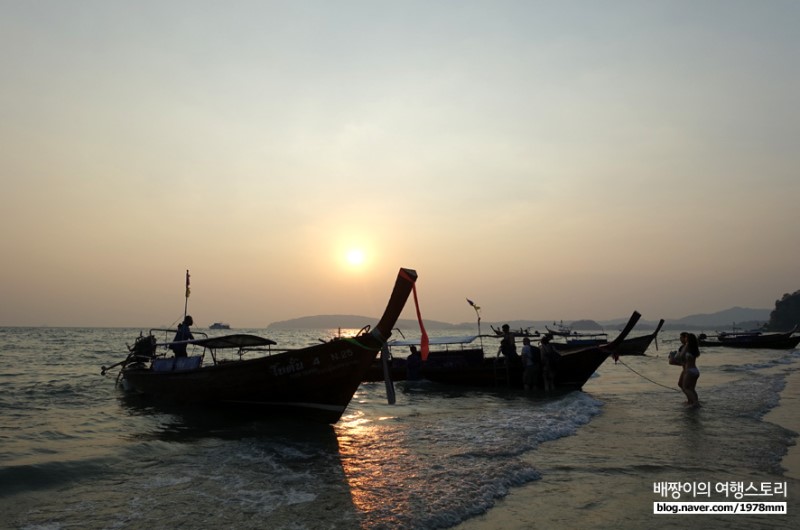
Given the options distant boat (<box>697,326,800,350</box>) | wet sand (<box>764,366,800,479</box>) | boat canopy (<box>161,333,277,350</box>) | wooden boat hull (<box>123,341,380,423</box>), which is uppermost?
boat canopy (<box>161,333,277,350</box>)

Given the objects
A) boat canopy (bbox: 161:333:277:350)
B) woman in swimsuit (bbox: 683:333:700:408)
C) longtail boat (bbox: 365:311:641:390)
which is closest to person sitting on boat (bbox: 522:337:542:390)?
longtail boat (bbox: 365:311:641:390)

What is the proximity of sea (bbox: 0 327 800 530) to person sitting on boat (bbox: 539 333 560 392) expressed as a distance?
124 inches

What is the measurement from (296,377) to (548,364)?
38.9 ft

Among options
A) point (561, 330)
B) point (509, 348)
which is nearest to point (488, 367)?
point (509, 348)

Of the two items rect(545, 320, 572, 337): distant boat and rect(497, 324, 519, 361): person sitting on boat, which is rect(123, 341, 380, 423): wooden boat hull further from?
rect(545, 320, 572, 337): distant boat

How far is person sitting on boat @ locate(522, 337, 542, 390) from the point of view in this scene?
21.4m

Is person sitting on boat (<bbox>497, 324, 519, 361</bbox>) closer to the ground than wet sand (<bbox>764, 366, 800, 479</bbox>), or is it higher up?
higher up

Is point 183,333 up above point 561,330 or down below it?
above

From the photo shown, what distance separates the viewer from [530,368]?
2138 centimetres

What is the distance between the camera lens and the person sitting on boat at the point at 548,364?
69.1 feet

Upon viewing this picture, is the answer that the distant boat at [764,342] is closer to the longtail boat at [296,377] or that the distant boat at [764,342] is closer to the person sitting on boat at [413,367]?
the person sitting on boat at [413,367]

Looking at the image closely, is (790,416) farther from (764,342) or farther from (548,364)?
(764,342)

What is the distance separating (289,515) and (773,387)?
23063mm

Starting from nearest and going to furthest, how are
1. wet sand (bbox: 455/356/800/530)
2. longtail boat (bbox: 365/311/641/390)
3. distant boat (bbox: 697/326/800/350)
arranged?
wet sand (bbox: 455/356/800/530) → longtail boat (bbox: 365/311/641/390) → distant boat (bbox: 697/326/800/350)
